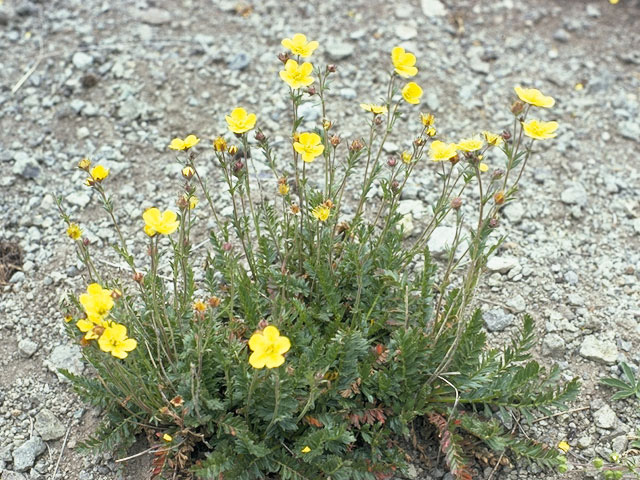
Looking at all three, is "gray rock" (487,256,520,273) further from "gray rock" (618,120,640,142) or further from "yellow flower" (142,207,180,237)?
"yellow flower" (142,207,180,237)

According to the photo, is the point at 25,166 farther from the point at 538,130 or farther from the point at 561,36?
the point at 561,36

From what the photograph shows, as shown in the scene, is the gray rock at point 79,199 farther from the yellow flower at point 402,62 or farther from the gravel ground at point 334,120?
the yellow flower at point 402,62

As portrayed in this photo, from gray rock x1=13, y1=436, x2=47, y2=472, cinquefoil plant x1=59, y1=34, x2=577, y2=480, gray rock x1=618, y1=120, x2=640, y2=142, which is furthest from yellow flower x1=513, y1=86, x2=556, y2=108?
gray rock x1=13, y1=436, x2=47, y2=472

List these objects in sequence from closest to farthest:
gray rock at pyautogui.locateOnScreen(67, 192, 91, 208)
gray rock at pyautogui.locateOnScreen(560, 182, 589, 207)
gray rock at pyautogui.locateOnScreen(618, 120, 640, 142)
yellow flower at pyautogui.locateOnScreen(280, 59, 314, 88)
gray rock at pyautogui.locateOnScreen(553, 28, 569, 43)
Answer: yellow flower at pyautogui.locateOnScreen(280, 59, 314, 88), gray rock at pyautogui.locateOnScreen(67, 192, 91, 208), gray rock at pyautogui.locateOnScreen(560, 182, 589, 207), gray rock at pyautogui.locateOnScreen(618, 120, 640, 142), gray rock at pyautogui.locateOnScreen(553, 28, 569, 43)

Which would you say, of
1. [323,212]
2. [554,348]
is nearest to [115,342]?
[323,212]

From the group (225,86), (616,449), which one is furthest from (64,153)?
(616,449)
